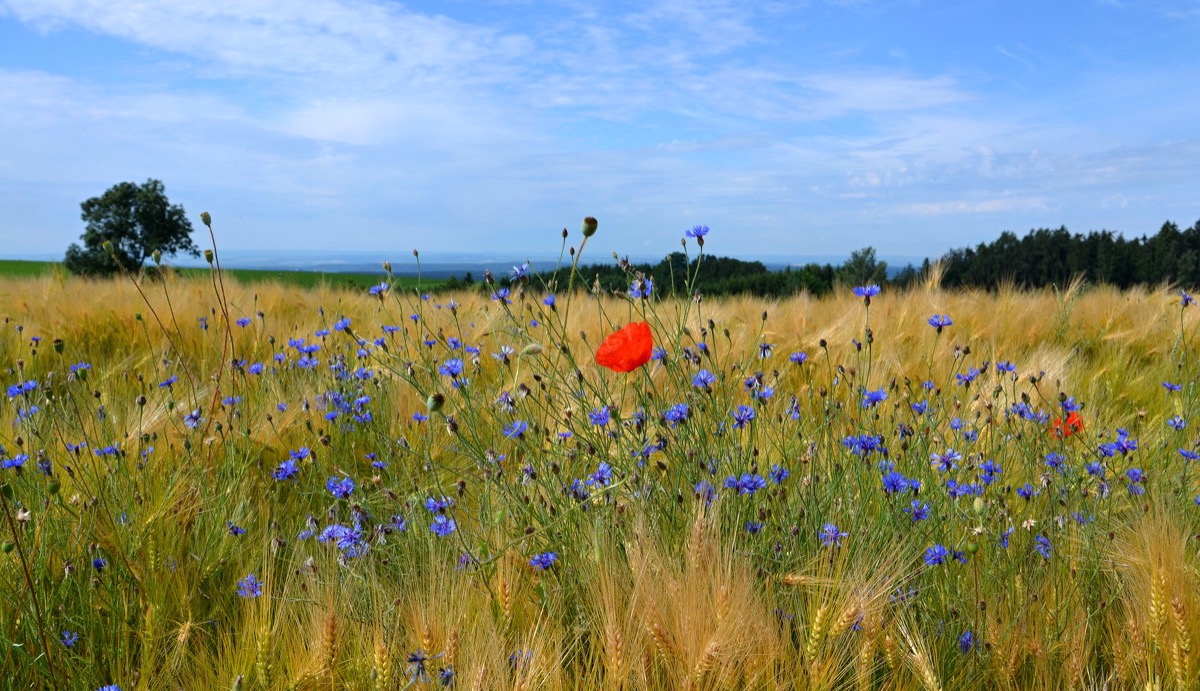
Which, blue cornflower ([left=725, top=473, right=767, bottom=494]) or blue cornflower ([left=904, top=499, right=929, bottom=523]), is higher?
blue cornflower ([left=725, top=473, right=767, bottom=494])

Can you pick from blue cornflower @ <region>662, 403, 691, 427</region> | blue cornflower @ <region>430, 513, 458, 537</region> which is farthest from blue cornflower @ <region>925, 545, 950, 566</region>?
blue cornflower @ <region>430, 513, 458, 537</region>

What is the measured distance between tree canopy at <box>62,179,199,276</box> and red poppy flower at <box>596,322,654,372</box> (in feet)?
85.7

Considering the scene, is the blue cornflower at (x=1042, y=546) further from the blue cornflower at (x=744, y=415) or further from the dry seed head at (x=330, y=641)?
the dry seed head at (x=330, y=641)

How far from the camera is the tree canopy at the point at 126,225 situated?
24688mm

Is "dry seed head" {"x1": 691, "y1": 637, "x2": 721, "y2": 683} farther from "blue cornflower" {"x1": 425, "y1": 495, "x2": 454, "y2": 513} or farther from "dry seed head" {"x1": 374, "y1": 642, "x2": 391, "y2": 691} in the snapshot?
"blue cornflower" {"x1": 425, "y1": 495, "x2": 454, "y2": 513}

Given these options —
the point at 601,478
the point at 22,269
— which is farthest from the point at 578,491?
the point at 22,269

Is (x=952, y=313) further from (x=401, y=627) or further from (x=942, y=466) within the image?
(x=401, y=627)

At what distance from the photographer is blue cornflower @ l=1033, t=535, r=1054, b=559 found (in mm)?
1955

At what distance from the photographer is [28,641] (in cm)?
183

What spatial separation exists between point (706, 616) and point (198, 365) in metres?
3.81

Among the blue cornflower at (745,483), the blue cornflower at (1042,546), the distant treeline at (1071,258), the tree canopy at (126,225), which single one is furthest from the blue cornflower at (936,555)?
the tree canopy at (126,225)

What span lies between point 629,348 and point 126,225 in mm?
27663

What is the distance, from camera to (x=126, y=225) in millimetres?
25281

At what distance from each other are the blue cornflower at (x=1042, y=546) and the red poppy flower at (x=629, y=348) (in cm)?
100
